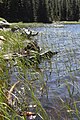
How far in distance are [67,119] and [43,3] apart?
367ft

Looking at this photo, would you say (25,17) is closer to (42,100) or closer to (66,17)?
(66,17)

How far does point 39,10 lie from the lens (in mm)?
114000

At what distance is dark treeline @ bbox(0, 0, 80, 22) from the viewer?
10175 centimetres

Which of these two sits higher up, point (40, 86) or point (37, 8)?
point (40, 86)

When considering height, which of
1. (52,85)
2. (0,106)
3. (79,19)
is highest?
(0,106)

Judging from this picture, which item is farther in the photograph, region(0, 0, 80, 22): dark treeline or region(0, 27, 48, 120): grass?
region(0, 0, 80, 22): dark treeline

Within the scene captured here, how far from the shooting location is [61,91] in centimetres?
1000

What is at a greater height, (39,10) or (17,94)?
(17,94)

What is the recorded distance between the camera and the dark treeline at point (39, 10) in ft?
334

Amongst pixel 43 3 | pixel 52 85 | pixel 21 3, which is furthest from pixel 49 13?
pixel 52 85

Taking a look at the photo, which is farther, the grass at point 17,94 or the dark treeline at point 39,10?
the dark treeline at point 39,10

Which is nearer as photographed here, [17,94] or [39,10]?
[17,94]

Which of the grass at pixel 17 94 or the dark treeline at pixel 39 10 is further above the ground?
Answer: the grass at pixel 17 94

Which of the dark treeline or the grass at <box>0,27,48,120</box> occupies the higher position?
the grass at <box>0,27,48,120</box>
